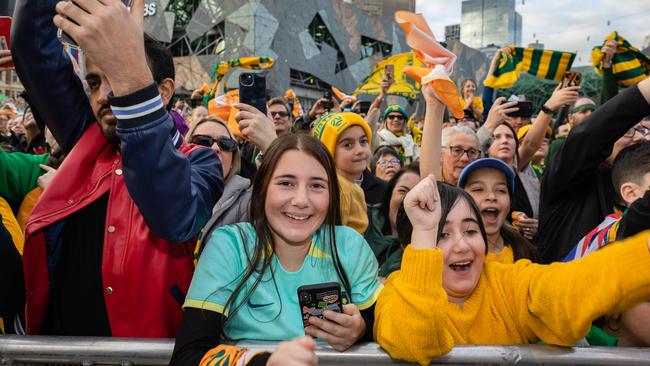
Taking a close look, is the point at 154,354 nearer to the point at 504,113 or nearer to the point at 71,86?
the point at 71,86

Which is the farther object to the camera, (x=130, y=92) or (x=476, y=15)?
(x=476, y=15)

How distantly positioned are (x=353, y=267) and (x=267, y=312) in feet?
1.21

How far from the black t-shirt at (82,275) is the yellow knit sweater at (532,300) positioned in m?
1.00

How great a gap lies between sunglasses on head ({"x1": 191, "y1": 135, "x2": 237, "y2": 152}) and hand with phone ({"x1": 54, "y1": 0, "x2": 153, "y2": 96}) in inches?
79.0

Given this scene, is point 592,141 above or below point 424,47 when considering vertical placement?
below

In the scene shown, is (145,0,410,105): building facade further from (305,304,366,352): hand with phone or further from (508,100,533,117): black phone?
(305,304,366,352): hand with phone

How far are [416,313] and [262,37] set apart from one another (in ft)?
94.6

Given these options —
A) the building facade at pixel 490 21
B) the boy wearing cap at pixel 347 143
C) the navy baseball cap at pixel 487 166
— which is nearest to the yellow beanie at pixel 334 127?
the boy wearing cap at pixel 347 143

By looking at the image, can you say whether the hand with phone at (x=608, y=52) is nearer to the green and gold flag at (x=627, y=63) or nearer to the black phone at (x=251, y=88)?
the green and gold flag at (x=627, y=63)

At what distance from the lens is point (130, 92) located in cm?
148

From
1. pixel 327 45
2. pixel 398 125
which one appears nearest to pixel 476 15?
pixel 327 45

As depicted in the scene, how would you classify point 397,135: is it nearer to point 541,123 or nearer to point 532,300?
point 541,123

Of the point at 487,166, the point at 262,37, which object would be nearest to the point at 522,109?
the point at 487,166

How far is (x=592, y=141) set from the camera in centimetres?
280
